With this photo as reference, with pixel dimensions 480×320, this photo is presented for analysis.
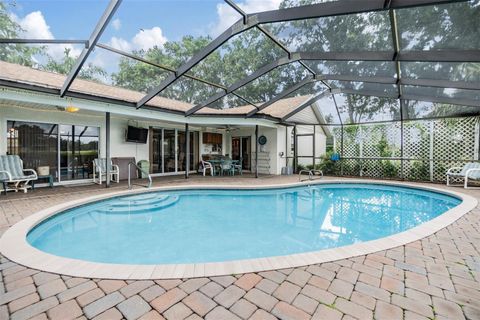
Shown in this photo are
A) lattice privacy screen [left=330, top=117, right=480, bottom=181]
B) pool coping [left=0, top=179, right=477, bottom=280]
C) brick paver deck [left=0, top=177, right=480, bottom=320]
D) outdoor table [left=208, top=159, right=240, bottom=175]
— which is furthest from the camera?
outdoor table [left=208, top=159, right=240, bottom=175]

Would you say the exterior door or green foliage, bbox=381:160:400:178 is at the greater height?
the exterior door

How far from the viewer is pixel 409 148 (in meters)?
10.3

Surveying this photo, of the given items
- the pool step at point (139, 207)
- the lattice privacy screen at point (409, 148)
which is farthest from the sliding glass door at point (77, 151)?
the lattice privacy screen at point (409, 148)

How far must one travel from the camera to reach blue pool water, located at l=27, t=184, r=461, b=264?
3.77m

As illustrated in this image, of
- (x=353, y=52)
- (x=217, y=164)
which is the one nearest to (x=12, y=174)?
(x=217, y=164)

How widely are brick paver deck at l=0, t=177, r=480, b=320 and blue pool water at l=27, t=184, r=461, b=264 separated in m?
1.39

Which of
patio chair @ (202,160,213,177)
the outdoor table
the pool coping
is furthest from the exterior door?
the pool coping

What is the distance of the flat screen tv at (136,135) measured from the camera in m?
9.54

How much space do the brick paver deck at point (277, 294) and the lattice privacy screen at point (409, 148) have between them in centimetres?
887

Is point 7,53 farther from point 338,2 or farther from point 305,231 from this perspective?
point 305,231

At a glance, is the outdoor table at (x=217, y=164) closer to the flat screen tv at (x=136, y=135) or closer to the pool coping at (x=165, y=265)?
the flat screen tv at (x=136, y=135)

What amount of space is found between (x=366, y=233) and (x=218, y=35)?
16.9 ft

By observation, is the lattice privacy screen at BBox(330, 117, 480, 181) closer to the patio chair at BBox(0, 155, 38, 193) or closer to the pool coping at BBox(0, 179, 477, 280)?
the pool coping at BBox(0, 179, 477, 280)

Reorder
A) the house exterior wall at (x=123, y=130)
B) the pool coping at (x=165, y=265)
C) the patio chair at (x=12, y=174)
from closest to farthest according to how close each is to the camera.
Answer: the pool coping at (x=165, y=265) < the patio chair at (x=12, y=174) < the house exterior wall at (x=123, y=130)
